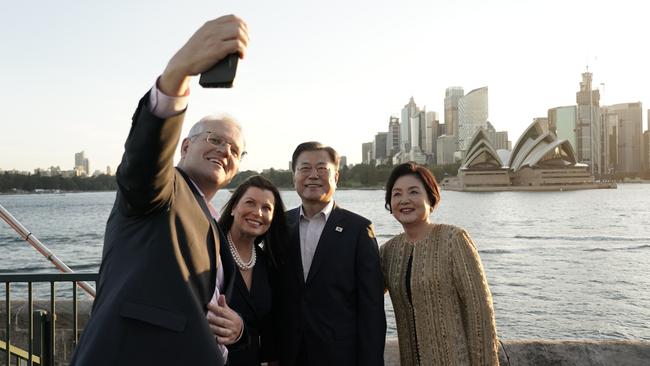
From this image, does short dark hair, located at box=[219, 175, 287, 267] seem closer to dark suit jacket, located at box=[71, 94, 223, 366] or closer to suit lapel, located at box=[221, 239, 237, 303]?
suit lapel, located at box=[221, 239, 237, 303]

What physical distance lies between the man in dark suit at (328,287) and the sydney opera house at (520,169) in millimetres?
76654

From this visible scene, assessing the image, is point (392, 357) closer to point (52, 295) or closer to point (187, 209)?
point (52, 295)

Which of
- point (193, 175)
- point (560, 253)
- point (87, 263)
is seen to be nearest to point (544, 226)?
point (560, 253)

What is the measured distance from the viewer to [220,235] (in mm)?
1536

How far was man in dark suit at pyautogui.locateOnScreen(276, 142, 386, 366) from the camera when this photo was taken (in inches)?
98.0

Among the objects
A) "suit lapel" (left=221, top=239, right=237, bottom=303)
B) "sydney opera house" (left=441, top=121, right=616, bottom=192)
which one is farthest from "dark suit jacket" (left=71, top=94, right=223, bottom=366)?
"sydney opera house" (left=441, top=121, right=616, bottom=192)

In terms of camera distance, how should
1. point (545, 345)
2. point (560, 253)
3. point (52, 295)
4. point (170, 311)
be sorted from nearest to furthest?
point (170, 311) → point (52, 295) → point (545, 345) → point (560, 253)

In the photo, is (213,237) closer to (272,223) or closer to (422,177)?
(272,223)

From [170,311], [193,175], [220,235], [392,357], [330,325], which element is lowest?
[392,357]

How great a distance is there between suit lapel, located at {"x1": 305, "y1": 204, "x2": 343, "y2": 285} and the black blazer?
24cm

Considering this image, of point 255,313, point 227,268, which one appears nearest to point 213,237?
point 227,268

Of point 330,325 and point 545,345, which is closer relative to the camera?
point 330,325

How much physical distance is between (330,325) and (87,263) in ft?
68.4

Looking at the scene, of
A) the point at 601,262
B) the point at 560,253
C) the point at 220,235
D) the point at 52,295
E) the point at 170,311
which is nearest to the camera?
the point at 170,311
